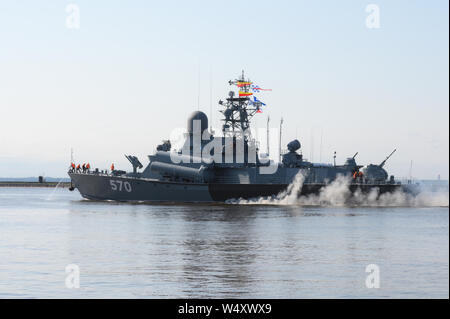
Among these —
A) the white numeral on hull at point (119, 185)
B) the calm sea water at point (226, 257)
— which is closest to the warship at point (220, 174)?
the white numeral on hull at point (119, 185)

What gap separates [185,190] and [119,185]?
24.9 feet

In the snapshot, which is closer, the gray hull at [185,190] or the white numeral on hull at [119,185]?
the gray hull at [185,190]

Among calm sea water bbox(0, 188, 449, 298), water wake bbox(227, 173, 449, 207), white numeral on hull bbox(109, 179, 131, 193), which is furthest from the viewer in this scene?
white numeral on hull bbox(109, 179, 131, 193)

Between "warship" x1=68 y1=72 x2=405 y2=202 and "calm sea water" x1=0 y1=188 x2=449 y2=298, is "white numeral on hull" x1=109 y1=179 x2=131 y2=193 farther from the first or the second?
"calm sea water" x1=0 y1=188 x2=449 y2=298

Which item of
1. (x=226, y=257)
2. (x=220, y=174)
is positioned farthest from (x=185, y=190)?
(x=226, y=257)

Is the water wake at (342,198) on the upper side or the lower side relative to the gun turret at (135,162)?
lower

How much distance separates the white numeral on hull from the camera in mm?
66688

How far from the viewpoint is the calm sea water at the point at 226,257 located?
18547 mm

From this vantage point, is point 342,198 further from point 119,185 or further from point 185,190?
point 119,185

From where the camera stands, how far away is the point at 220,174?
215 feet

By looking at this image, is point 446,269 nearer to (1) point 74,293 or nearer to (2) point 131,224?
(1) point 74,293

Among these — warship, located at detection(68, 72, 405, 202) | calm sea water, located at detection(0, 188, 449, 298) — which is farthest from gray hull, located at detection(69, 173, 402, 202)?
calm sea water, located at detection(0, 188, 449, 298)

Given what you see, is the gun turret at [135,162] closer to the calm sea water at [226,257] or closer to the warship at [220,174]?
the warship at [220,174]
